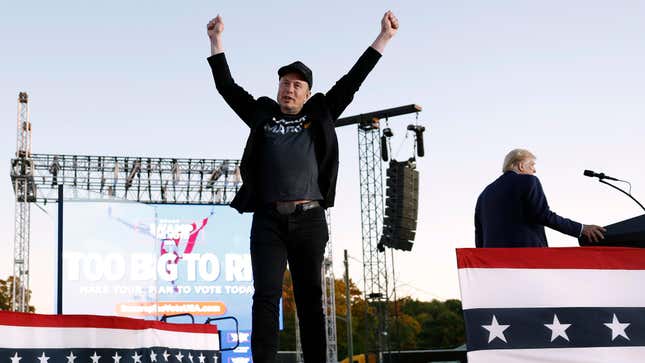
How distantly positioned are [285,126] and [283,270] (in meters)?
0.65

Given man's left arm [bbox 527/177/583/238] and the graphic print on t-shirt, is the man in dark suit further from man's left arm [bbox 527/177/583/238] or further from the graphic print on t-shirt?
the graphic print on t-shirt

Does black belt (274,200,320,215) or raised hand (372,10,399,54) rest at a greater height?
raised hand (372,10,399,54)

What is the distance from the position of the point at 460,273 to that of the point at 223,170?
3105 cm

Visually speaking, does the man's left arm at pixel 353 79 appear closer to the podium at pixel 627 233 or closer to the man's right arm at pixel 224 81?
the man's right arm at pixel 224 81

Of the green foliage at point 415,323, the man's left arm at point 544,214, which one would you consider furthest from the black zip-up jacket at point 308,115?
the green foliage at point 415,323

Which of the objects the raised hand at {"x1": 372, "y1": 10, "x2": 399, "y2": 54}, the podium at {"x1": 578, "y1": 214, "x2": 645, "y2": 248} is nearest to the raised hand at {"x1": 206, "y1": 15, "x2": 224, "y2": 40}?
the raised hand at {"x1": 372, "y1": 10, "x2": 399, "y2": 54}

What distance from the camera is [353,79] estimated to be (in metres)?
3.97

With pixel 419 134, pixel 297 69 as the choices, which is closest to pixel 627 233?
pixel 297 69

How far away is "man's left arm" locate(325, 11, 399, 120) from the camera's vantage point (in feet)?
13.0

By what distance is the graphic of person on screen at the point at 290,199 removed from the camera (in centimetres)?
363

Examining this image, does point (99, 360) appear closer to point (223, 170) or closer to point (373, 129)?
point (373, 129)

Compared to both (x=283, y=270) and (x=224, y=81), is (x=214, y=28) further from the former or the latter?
(x=283, y=270)

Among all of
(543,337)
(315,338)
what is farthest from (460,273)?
(315,338)

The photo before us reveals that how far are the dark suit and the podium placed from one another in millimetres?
290
